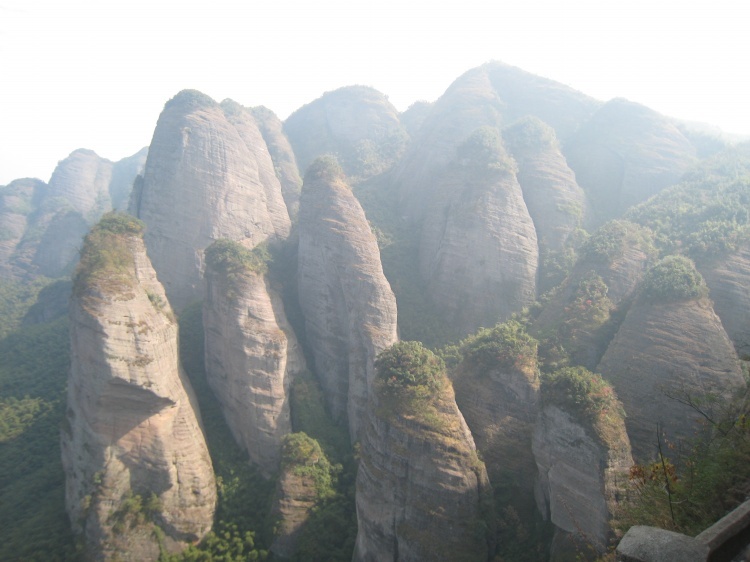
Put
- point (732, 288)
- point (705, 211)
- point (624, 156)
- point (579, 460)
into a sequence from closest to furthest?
point (579, 460) < point (732, 288) < point (705, 211) < point (624, 156)

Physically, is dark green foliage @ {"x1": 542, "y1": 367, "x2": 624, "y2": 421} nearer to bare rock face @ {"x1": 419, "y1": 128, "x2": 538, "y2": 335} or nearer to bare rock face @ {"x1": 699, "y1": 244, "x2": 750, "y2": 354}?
bare rock face @ {"x1": 699, "y1": 244, "x2": 750, "y2": 354}

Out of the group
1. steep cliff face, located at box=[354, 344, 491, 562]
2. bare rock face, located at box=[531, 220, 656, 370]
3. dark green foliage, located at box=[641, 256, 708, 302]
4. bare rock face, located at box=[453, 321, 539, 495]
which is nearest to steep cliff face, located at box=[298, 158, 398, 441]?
bare rock face, located at box=[453, 321, 539, 495]

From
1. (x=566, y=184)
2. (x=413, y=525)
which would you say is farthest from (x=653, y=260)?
(x=413, y=525)

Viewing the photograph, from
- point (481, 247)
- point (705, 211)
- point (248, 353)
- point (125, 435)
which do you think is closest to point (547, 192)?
point (481, 247)

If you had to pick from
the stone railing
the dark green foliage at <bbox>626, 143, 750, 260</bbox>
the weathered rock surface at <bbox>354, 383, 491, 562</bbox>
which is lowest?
the weathered rock surface at <bbox>354, 383, 491, 562</bbox>

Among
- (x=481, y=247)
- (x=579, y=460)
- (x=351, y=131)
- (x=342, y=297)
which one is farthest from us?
(x=351, y=131)

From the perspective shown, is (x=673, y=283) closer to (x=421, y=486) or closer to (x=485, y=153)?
(x=421, y=486)
